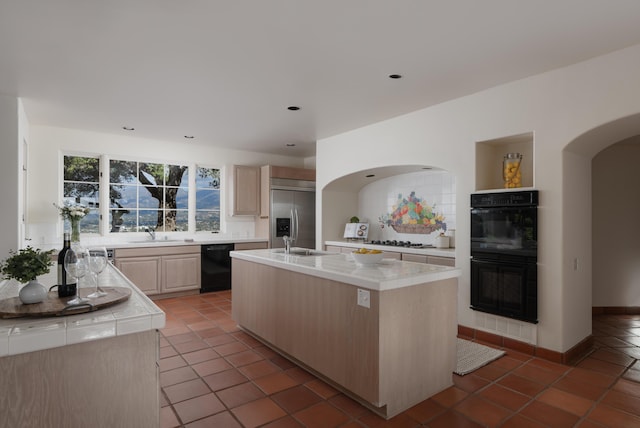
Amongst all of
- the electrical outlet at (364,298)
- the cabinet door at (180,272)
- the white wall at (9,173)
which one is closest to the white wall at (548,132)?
the electrical outlet at (364,298)

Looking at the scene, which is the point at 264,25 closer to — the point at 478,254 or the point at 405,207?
the point at 478,254

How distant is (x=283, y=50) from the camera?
277 centimetres

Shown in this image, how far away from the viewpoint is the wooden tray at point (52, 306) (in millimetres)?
1319

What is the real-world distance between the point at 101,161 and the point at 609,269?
7.45m

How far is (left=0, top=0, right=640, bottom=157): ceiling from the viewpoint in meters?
2.23

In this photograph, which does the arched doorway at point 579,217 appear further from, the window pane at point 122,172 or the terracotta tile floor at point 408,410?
the window pane at point 122,172

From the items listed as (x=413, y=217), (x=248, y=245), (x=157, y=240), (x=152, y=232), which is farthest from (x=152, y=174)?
(x=413, y=217)

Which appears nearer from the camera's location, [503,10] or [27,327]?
[27,327]

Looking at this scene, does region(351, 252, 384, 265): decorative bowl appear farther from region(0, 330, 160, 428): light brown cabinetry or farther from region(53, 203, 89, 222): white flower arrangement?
region(53, 203, 89, 222): white flower arrangement

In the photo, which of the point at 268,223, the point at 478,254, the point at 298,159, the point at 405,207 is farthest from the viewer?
the point at 298,159

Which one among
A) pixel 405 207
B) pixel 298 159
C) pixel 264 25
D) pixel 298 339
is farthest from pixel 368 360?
pixel 298 159

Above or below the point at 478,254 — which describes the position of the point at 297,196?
above

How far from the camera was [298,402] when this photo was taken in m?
2.41

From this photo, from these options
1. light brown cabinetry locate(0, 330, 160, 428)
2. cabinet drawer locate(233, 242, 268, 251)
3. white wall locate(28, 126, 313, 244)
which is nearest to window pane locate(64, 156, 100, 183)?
white wall locate(28, 126, 313, 244)
